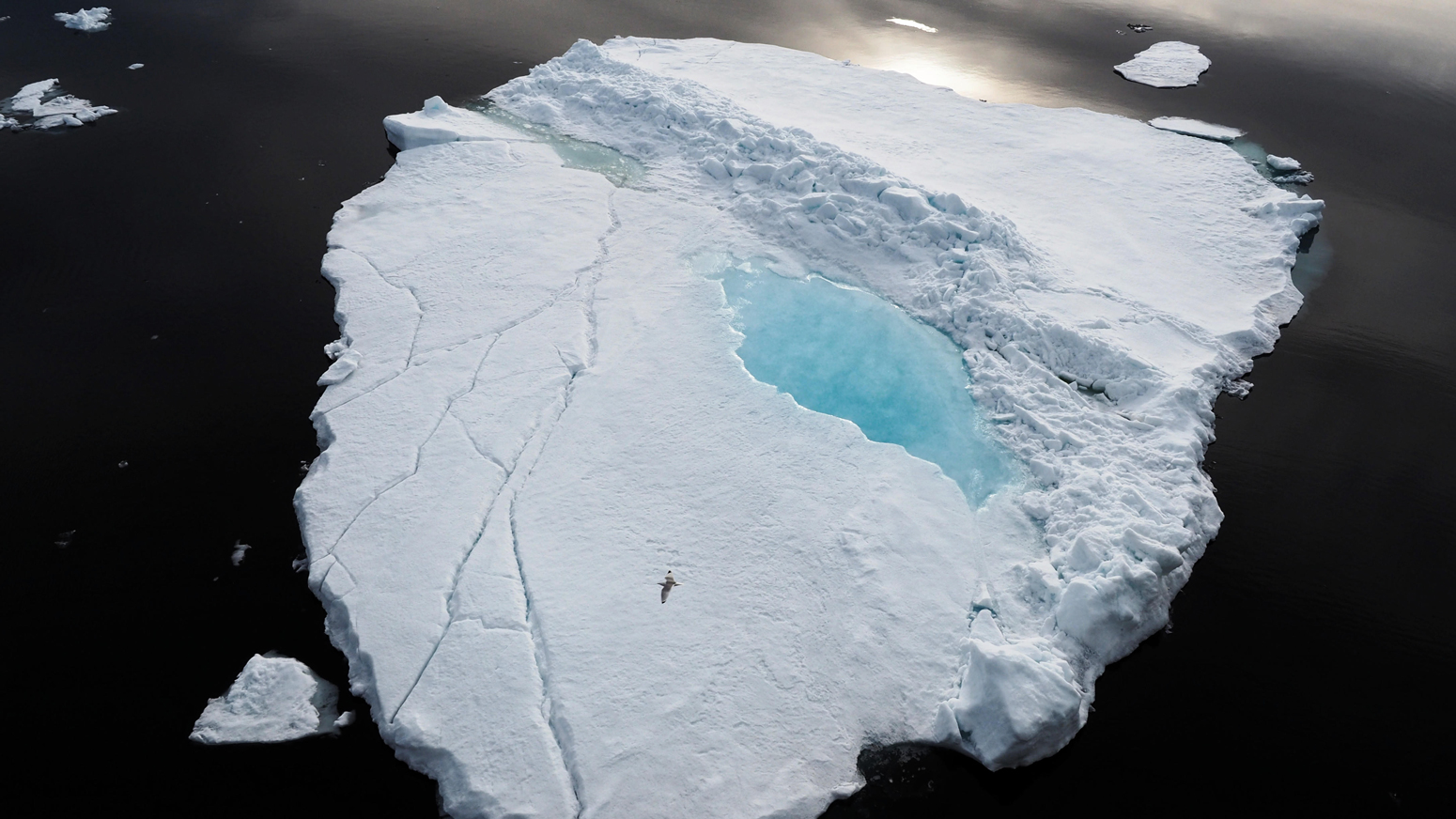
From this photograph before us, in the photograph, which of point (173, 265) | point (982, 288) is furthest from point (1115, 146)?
point (173, 265)

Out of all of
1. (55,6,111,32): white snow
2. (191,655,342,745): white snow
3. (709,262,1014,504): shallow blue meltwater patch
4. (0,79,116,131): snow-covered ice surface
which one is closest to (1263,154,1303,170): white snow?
(709,262,1014,504): shallow blue meltwater patch

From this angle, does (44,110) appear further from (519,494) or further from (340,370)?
(519,494)

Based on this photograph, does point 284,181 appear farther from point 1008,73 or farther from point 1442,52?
point 1442,52

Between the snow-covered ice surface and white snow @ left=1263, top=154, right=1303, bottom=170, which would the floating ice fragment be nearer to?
white snow @ left=1263, top=154, right=1303, bottom=170

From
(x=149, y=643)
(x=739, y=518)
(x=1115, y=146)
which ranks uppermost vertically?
(x=1115, y=146)

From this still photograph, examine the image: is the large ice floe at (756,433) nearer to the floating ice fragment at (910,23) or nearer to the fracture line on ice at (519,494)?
the fracture line on ice at (519,494)
